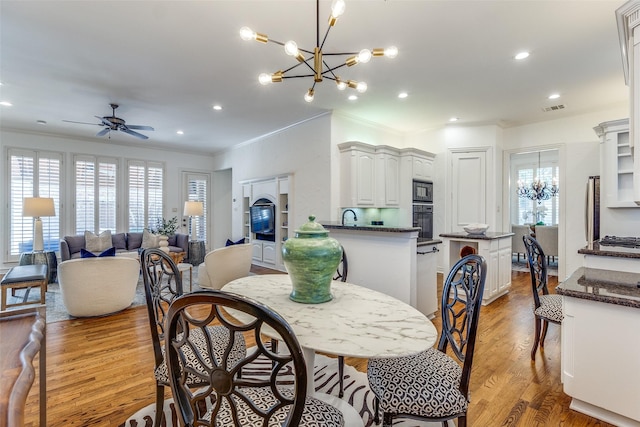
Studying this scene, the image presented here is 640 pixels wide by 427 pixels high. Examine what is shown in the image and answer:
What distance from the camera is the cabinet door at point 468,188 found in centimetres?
579

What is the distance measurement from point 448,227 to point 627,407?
455cm

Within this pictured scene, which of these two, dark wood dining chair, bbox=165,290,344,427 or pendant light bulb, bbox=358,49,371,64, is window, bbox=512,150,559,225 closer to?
pendant light bulb, bbox=358,49,371,64

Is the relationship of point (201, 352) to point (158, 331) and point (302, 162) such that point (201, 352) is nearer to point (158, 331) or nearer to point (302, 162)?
point (158, 331)

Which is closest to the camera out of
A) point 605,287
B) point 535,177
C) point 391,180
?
point 605,287

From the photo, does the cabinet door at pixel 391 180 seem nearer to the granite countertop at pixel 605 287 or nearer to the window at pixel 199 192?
the granite countertop at pixel 605 287

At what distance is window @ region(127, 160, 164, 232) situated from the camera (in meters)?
7.50

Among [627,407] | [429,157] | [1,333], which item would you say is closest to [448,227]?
[429,157]

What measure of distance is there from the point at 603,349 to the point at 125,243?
7657mm

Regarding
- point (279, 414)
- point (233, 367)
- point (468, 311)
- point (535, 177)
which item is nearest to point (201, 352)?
point (279, 414)

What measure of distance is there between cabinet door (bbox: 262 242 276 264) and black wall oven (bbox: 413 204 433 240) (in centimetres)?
288

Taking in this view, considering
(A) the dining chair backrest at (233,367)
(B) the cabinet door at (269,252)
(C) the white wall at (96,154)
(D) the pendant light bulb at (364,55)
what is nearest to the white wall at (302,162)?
(B) the cabinet door at (269,252)

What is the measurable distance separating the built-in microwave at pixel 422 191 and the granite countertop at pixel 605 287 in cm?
359

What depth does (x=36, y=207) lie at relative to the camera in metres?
5.18

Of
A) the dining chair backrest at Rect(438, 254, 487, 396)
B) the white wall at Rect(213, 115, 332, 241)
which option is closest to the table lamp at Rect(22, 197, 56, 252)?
the white wall at Rect(213, 115, 332, 241)
